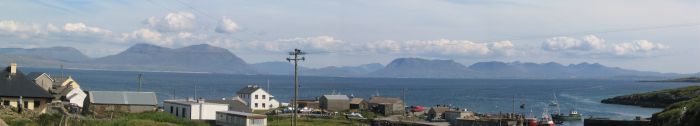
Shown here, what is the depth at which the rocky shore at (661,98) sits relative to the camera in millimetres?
118375

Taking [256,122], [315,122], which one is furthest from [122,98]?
[256,122]

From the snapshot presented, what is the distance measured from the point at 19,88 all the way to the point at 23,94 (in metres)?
0.76

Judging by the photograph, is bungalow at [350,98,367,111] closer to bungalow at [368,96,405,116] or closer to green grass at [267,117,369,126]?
bungalow at [368,96,405,116]

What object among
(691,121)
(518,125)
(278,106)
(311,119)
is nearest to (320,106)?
(278,106)

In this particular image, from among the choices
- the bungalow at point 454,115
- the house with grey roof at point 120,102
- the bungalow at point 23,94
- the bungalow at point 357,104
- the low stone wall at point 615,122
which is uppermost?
the bungalow at point 23,94

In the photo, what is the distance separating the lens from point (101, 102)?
59.1 m

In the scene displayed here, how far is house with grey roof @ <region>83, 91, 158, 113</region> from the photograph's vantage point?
58781mm

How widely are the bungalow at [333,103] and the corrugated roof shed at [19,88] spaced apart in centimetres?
3919

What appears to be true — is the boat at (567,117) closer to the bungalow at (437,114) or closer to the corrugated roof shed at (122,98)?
the bungalow at (437,114)

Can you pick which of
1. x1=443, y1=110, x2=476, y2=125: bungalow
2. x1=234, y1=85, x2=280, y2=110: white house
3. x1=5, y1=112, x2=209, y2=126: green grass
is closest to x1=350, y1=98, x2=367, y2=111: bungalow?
x1=234, y1=85, x2=280, y2=110: white house

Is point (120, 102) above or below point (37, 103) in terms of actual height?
below

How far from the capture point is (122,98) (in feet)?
196

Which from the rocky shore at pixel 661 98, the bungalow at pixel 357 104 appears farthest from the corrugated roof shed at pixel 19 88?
the rocky shore at pixel 661 98

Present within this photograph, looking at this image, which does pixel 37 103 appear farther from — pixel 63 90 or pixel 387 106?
pixel 387 106
